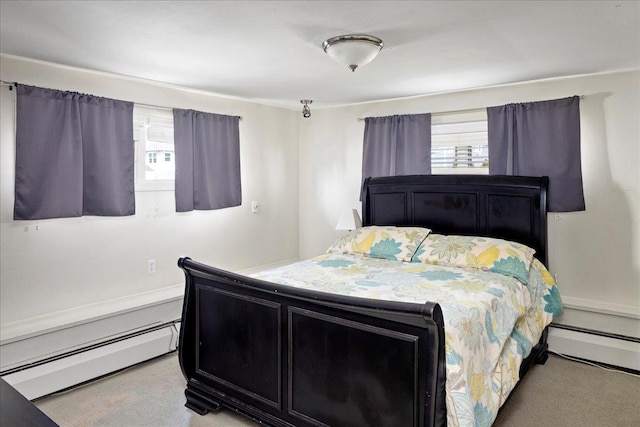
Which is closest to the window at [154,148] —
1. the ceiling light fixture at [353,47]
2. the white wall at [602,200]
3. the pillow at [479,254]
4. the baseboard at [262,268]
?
the baseboard at [262,268]

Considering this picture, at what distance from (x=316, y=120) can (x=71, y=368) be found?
11.1 feet

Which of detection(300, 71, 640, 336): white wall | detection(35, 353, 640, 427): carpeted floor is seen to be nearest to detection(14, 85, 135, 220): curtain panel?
detection(35, 353, 640, 427): carpeted floor

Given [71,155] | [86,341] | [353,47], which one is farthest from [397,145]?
[86,341]

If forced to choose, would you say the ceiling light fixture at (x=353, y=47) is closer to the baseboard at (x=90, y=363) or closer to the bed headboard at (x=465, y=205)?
the bed headboard at (x=465, y=205)

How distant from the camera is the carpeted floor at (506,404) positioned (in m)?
2.48

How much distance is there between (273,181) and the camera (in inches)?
188

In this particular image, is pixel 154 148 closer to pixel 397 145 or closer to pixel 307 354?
pixel 397 145

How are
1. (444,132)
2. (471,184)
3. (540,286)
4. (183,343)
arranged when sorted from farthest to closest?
1. (444,132)
2. (471,184)
3. (540,286)
4. (183,343)

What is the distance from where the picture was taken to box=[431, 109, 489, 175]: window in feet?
12.7

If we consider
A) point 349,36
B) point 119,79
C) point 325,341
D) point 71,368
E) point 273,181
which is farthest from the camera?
point 273,181

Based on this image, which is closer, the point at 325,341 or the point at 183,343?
the point at 325,341

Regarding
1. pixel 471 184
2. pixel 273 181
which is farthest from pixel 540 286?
pixel 273 181

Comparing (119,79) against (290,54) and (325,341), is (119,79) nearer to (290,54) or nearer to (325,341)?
(290,54)

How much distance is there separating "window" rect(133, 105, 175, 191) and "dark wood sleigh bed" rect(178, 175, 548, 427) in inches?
52.3
